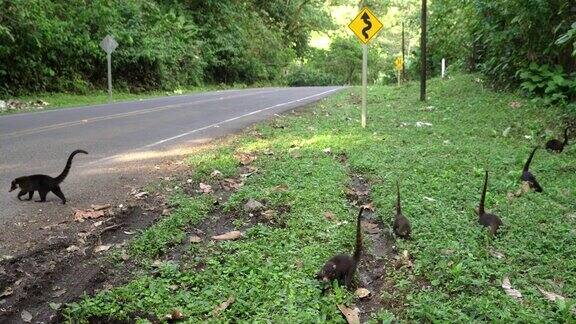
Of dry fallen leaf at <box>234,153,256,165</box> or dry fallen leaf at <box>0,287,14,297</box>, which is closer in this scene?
dry fallen leaf at <box>0,287,14,297</box>

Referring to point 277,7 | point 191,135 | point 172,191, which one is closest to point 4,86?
point 191,135

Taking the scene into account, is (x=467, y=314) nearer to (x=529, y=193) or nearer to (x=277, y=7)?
(x=529, y=193)

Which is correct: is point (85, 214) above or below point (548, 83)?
below

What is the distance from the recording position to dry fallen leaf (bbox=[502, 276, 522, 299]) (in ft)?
12.8

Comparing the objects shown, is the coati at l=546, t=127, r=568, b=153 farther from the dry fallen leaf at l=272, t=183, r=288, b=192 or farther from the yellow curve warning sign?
the dry fallen leaf at l=272, t=183, r=288, b=192

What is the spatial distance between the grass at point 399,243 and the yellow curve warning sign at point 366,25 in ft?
10.1

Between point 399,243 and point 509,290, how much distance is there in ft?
3.65

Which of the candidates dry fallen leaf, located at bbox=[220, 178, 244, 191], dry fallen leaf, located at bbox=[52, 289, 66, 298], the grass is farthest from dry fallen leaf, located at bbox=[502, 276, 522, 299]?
dry fallen leaf, located at bbox=[220, 178, 244, 191]

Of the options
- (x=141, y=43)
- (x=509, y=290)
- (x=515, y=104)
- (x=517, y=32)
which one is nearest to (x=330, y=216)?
(x=509, y=290)

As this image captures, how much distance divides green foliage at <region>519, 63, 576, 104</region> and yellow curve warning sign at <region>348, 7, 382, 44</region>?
184 inches

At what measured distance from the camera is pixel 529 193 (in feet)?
21.1

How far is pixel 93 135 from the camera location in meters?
10.2

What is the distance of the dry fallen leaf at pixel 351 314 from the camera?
12.0ft

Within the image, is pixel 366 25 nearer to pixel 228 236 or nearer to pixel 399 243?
pixel 399 243
